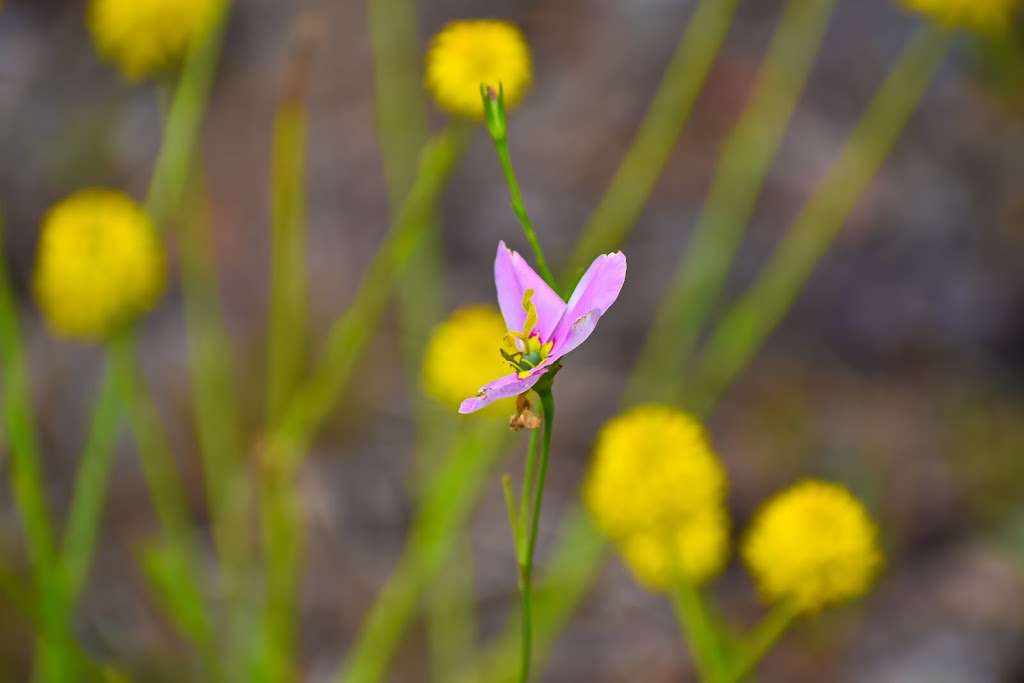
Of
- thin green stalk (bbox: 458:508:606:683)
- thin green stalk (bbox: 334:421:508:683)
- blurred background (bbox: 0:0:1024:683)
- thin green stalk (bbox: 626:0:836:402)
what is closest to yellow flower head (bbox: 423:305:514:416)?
thin green stalk (bbox: 334:421:508:683)

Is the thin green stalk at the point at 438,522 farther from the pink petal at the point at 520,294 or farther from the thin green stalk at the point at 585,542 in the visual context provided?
the pink petal at the point at 520,294

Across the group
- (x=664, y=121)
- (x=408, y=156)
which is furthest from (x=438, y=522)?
(x=664, y=121)

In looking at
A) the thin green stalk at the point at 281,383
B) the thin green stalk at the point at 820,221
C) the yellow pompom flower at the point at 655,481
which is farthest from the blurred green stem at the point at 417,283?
the yellow pompom flower at the point at 655,481

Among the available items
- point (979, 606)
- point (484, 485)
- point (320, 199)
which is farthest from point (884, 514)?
point (320, 199)

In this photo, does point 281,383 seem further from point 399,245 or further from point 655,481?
point 655,481

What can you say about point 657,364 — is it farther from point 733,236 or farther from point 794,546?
point 794,546

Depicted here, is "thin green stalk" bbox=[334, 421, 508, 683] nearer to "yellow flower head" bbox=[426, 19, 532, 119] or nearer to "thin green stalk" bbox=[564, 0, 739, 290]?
"yellow flower head" bbox=[426, 19, 532, 119]
